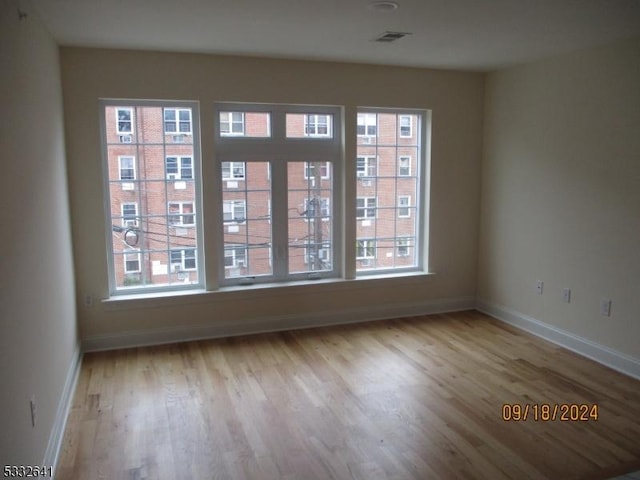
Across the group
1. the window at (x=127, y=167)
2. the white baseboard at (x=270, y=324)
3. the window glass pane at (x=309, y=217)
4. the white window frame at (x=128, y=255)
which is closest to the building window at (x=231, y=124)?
the window glass pane at (x=309, y=217)

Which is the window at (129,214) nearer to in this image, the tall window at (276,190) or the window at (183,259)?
the window at (183,259)

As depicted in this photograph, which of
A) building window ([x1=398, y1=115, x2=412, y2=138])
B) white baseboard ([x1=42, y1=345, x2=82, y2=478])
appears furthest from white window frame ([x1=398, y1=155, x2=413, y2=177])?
white baseboard ([x1=42, y1=345, x2=82, y2=478])

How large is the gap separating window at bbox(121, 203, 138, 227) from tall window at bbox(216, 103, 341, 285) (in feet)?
2.45

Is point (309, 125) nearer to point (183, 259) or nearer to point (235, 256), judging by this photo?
point (235, 256)

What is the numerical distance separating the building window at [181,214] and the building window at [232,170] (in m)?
0.41

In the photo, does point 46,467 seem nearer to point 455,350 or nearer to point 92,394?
point 92,394

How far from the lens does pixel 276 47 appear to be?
4012mm

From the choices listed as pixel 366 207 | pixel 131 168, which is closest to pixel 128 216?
pixel 131 168

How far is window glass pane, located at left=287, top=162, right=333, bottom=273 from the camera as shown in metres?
4.85

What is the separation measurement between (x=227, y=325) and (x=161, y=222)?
42.8 inches

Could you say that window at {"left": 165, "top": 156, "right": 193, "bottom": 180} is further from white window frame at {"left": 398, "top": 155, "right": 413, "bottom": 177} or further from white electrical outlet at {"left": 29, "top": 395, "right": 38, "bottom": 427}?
white electrical outlet at {"left": 29, "top": 395, "right": 38, "bottom": 427}

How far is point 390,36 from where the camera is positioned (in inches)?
144

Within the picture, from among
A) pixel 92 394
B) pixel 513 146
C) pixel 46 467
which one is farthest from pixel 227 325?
pixel 513 146

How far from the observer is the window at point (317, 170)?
16.0 feet
